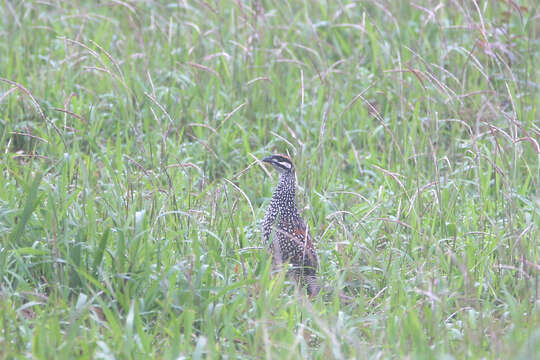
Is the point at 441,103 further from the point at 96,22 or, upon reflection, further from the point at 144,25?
the point at 96,22

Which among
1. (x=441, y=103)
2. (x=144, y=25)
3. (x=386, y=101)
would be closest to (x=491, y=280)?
(x=441, y=103)

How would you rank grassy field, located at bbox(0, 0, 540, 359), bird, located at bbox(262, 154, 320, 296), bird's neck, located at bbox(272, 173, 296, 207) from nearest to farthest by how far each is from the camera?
1. grassy field, located at bbox(0, 0, 540, 359)
2. bird, located at bbox(262, 154, 320, 296)
3. bird's neck, located at bbox(272, 173, 296, 207)

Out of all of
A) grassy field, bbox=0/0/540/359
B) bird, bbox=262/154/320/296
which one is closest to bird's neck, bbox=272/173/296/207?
bird, bbox=262/154/320/296

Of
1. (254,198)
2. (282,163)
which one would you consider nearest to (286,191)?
(282,163)

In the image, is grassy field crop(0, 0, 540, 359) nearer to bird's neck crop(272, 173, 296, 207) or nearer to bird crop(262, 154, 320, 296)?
bird crop(262, 154, 320, 296)

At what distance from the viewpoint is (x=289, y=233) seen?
4848 millimetres

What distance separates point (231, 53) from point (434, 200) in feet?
9.66

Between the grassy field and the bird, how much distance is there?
13 cm

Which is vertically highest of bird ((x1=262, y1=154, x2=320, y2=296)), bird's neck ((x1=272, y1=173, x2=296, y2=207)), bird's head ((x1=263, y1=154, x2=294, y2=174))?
bird's head ((x1=263, y1=154, x2=294, y2=174))

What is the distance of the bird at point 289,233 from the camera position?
466 cm

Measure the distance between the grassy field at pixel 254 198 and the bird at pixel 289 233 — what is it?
0.13 m

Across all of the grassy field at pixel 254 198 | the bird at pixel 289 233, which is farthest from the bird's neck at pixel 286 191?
the grassy field at pixel 254 198

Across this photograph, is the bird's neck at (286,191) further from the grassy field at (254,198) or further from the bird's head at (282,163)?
the grassy field at (254,198)

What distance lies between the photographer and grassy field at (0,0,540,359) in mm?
3648
